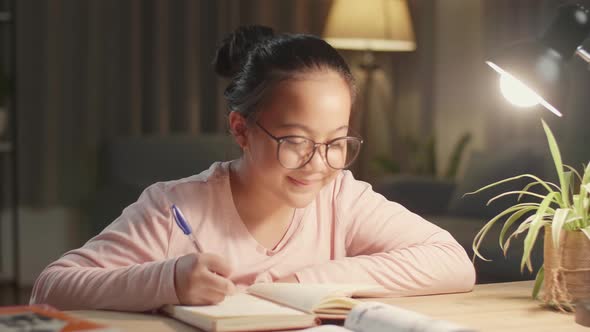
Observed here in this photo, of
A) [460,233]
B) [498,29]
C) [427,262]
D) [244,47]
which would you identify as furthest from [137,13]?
[427,262]

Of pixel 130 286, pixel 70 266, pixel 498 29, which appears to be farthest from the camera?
pixel 498 29

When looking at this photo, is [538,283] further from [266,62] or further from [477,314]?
[266,62]

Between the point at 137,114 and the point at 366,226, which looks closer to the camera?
the point at 366,226

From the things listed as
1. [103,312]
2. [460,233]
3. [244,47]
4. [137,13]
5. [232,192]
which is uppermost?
[137,13]

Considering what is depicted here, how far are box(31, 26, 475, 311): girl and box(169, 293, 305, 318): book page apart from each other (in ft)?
0.07

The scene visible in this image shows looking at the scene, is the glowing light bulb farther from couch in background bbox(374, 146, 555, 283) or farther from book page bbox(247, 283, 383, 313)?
couch in background bbox(374, 146, 555, 283)

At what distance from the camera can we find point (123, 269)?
3.95 feet

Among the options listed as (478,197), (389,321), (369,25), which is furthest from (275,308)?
(369,25)

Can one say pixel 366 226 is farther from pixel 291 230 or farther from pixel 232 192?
pixel 232 192

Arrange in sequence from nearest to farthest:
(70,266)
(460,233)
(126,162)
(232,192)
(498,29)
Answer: (70,266)
(232,192)
(460,233)
(126,162)
(498,29)

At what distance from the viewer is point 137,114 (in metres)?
4.39

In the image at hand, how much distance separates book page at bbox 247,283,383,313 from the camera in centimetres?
111

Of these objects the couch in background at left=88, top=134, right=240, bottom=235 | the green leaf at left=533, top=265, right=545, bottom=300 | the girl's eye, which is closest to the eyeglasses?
the girl's eye

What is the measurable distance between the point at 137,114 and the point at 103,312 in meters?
3.29
